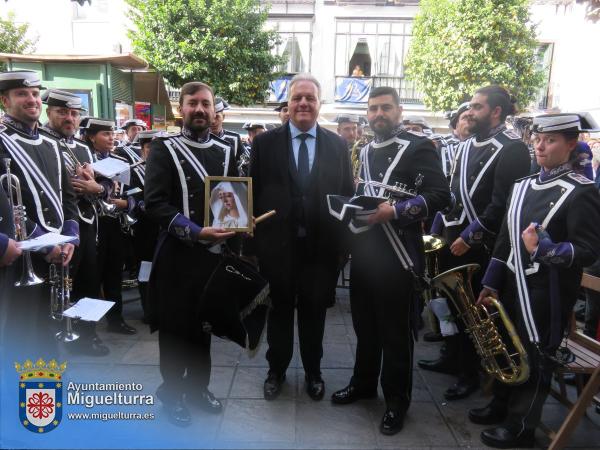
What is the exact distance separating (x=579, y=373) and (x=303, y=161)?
7.78 ft

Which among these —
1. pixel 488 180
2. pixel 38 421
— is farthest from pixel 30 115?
pixel 488 180

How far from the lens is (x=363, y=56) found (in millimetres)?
21078

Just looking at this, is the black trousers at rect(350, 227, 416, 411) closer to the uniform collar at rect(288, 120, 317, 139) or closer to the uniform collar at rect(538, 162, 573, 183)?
the uniform collar at rect(288, 120, 317, 139)

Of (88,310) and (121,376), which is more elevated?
(88,310)

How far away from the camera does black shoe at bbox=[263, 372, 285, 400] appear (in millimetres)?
3582

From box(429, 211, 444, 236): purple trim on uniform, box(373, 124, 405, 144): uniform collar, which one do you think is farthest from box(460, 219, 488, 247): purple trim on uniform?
box(373, 124, 405, 144): uniform collar

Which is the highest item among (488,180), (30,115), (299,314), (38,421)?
(30,115)

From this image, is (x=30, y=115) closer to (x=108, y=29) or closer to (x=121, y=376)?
(x=121, y=376)

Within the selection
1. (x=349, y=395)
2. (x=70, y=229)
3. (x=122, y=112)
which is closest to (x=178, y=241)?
(x=70, y=229)

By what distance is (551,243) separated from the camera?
275 centimetres

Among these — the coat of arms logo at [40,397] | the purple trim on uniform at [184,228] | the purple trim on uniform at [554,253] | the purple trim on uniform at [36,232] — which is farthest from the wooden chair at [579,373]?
the purple trim on uniform at [36,232]

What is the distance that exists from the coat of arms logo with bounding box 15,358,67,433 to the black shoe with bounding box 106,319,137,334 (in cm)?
200

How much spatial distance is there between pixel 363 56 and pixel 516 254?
Answer: 19750 mm

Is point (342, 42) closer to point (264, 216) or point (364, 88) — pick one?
point (364, 88)
